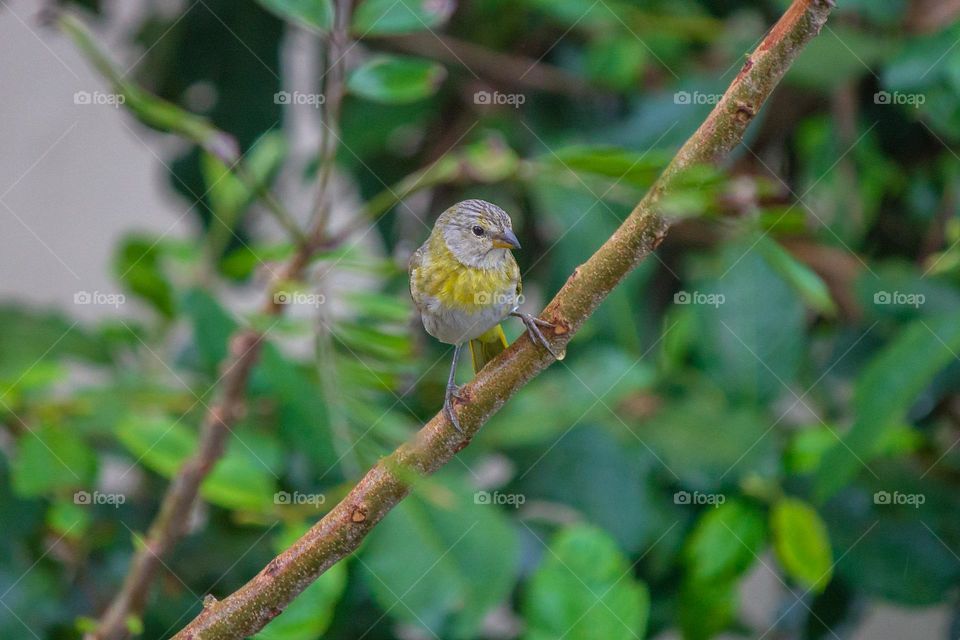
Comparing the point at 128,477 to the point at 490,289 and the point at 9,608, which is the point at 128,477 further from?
the point at 490,289

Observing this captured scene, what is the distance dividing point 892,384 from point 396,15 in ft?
2.52

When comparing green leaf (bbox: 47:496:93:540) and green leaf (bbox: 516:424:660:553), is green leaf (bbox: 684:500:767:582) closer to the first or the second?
green leaf (bbox: 516:424:660:553)

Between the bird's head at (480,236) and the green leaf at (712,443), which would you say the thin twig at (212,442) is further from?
the green leaf at (712,443)

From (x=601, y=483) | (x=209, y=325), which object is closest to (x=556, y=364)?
(x=601, y=483)

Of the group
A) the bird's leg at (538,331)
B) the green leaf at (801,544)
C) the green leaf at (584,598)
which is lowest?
the green leaf at (584,598)

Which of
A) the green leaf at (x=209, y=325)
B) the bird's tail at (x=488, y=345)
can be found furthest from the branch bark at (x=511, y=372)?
the green leaf at (x=209, y=325)

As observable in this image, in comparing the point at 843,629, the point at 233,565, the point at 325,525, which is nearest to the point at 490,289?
the point at 325,525

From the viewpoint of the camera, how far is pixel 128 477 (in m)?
1.85

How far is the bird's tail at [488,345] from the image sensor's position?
1086 mm

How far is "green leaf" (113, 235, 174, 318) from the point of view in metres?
1.74

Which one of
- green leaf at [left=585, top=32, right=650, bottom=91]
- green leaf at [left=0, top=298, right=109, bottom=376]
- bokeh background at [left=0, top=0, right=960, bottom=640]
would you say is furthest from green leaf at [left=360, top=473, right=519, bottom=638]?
green leaf at [left=585, top=32, right=650, bottom=91]

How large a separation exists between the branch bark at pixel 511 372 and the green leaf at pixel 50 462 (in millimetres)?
783

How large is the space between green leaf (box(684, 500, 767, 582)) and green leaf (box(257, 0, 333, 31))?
33.7 inches

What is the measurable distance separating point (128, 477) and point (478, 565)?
33.0 inches
